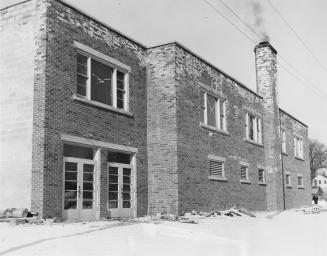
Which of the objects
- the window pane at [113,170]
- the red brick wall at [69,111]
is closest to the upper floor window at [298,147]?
the red brick wall at [69,111]

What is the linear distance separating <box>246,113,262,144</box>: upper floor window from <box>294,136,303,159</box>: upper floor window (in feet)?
27.0

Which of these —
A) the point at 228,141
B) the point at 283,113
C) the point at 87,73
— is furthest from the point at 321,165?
the point at 87,73

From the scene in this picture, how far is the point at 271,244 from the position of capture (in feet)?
36.5

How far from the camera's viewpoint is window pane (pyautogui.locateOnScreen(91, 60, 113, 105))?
16.8 m

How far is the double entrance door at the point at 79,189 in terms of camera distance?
15.1 meters

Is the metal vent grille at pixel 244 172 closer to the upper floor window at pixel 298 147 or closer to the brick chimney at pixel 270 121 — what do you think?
the brick chimney at pixel 270 121

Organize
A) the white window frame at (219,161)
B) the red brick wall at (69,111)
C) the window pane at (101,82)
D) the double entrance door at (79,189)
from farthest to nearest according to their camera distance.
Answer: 1. the white window frame at (219,161)
2. the window pane at (101,82)
3. the double entrance door at (79,189)
4. the red brick wall at (69,111)

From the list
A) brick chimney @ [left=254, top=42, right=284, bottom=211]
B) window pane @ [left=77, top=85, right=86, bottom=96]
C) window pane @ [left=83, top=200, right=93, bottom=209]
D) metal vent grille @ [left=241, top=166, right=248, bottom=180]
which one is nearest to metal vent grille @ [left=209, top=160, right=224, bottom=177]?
metal vent grille @ [left=241, top=166, right=248, bottom=180]

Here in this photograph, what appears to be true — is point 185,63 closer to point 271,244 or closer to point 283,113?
point 271,244

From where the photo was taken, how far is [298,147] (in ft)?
119

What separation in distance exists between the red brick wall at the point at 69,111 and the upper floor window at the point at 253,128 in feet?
31.0

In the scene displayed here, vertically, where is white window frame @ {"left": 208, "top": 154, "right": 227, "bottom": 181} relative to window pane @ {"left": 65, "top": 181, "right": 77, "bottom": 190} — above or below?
above

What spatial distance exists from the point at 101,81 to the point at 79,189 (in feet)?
13.2

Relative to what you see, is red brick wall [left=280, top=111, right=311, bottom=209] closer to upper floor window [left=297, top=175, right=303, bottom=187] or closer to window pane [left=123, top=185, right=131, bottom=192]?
upper floor window [left=297, top=175, right=303, bottom=187]
